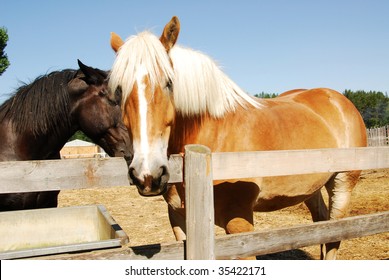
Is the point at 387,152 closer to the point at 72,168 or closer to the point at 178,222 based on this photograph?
the point at 178,222

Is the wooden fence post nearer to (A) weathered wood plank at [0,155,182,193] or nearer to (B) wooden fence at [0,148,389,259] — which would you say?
(B) wooden fence at [0,148,389,259]

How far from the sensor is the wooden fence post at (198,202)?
1753 mm

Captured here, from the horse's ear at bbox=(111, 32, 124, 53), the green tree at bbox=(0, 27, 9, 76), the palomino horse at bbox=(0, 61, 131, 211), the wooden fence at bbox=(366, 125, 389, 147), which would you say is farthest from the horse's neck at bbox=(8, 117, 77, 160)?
the green tree at bbox=(0, 27, 9, 76)

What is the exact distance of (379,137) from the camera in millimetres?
22641

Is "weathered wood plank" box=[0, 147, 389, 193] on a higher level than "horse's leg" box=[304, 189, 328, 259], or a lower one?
higher

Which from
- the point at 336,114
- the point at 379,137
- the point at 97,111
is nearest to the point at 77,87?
the point at 97,111

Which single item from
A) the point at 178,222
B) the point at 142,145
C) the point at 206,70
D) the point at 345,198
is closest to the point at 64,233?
the point at 178,222

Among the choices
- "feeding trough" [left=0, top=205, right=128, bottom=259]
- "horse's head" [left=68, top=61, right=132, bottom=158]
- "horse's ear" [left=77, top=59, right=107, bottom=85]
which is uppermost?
"horse's ear" [left=77, top=59, right=107, bottom=85]

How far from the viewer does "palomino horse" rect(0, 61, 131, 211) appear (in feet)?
11.0

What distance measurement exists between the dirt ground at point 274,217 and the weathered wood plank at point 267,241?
7.73 feet

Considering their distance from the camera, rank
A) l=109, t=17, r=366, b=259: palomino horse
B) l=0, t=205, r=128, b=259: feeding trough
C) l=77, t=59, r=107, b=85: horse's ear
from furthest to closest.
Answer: l=77, t=59, r=107, b=85: horse's ear → l=0, t=205, r=128, b=259: feeding trough → l=109, t=17, r=366, b=259: palomino horse

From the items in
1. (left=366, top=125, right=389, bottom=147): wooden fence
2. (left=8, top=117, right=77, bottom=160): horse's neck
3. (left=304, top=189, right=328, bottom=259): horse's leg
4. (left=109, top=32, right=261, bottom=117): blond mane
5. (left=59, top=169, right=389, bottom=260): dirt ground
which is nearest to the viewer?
(left=109, top=32, right=261, bottom=117): blond mane

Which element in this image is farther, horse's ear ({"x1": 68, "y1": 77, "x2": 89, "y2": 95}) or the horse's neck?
Answer: horse's ear ({"x1": 68, "y1": 77, "x2": 89, "y2": 95})

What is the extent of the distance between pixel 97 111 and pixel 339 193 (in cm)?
301
